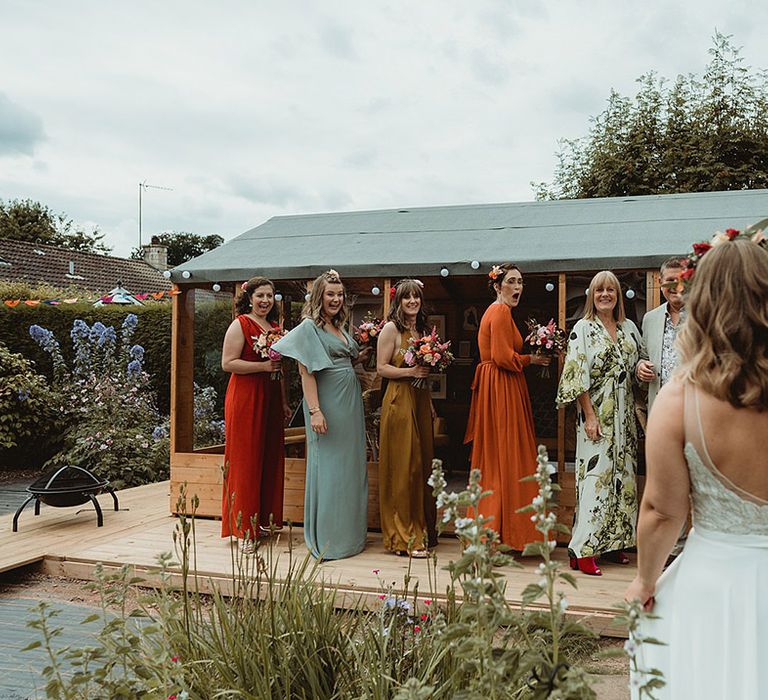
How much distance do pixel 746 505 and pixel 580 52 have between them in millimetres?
13908

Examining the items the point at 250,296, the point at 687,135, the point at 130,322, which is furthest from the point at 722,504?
the point at 687,135

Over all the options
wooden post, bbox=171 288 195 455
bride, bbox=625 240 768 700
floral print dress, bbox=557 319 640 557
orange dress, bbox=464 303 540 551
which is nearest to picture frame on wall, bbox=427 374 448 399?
wooden post, bbox=171 288 195 455

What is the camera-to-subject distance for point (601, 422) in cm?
488

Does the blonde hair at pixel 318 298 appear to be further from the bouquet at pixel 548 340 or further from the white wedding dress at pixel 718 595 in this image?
the white wedding dress at pixel 718 595

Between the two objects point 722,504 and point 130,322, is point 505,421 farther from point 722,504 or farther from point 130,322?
point 130,322

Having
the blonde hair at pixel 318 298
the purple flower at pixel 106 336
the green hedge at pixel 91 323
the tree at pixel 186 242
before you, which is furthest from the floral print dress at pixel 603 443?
the tree at pixel 186 242

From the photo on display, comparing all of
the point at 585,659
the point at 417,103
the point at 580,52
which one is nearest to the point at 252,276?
the point at 585,659

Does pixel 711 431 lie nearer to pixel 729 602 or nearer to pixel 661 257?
pixel 729 602

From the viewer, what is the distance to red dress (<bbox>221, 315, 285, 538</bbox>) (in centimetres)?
552

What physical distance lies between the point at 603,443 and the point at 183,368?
3663 millimetres

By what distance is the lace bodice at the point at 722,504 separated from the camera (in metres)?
1.81

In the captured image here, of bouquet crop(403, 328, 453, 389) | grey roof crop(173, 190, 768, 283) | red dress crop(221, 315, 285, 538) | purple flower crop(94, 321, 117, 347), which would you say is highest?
grey roof crop(173, 190, 768, 283)

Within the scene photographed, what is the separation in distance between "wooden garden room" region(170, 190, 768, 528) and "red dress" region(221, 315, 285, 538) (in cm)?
57

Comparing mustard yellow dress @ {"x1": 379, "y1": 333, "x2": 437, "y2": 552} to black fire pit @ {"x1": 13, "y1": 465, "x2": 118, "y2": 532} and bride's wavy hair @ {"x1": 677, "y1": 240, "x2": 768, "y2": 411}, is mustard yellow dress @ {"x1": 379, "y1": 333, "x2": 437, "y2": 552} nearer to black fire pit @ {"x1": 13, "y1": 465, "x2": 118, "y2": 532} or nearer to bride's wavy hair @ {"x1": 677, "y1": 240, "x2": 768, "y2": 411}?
black fire pit @ {"x1": 13, "y1": 465, "x2": 118, "y2": 532}
